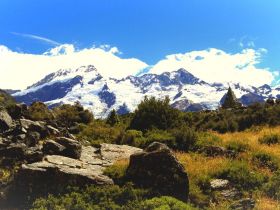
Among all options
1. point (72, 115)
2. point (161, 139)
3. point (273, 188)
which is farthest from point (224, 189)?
point (72, 115)

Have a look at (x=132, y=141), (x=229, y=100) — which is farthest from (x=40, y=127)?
(x=229, y=100)

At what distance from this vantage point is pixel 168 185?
57.2 feet

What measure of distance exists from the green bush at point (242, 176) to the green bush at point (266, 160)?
1.45 meters

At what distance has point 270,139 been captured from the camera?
94.9 feet

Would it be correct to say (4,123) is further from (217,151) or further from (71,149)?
(217,151)

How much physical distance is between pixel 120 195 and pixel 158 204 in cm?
184

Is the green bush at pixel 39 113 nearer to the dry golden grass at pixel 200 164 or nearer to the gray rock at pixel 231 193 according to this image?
the dry golden grass at pixel 200 164

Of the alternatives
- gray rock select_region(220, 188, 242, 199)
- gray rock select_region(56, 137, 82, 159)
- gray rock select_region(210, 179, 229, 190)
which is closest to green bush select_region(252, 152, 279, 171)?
gray rock select_region(210, 179, 229, 190)

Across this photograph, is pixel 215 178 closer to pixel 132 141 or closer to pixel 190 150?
pixel 190 150

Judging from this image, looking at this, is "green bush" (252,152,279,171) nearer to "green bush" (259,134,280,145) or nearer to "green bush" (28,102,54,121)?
"green bush" (259,134,280,145)

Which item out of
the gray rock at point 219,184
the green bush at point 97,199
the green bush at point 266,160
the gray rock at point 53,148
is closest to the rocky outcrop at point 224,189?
the gray rock at point 219,184

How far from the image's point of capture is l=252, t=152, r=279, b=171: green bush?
22073 millimetres

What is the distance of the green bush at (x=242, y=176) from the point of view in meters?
19.5

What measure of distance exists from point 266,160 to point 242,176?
11.9 ft
